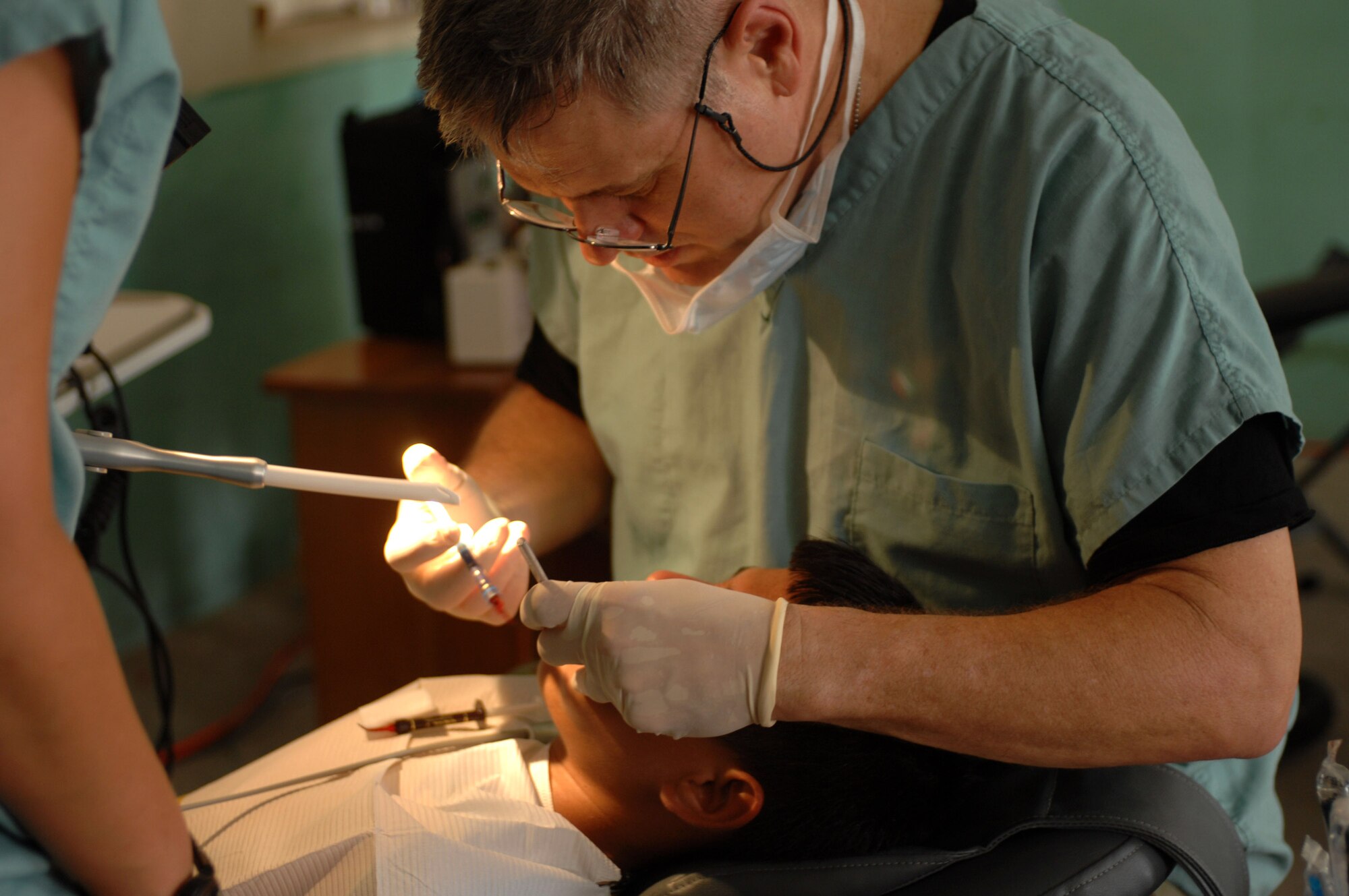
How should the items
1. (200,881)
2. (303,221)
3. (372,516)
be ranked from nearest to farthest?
(200,881) → (372,516) → (303,221)

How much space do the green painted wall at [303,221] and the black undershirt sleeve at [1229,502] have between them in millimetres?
2326

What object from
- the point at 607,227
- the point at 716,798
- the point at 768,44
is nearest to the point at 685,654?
the point at 716,798

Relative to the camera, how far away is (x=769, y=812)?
1.10 m

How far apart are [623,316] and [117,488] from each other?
70 cm

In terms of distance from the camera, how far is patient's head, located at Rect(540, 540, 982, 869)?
108 cm

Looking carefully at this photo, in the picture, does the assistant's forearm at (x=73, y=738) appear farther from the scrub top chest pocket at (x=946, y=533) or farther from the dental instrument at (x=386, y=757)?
the scrub top chest pocket at (x=946, y=533)

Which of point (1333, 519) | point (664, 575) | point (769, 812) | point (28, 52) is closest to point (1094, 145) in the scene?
point (664, 575)

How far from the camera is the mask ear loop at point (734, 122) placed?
3.29 feet

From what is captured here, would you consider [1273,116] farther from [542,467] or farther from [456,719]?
[456,719]

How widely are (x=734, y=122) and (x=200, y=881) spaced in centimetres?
77

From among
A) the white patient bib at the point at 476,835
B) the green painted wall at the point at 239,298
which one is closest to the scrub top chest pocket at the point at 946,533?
the white patient bib at the point at 476,835

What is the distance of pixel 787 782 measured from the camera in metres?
1.09

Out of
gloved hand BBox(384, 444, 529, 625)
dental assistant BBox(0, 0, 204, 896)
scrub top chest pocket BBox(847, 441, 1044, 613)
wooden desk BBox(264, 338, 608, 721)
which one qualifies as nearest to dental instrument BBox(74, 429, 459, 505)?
dental assistant BBox(0, 0, 204, 896)

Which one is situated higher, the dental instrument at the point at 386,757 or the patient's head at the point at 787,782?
the patient's head at the point at 787,782
